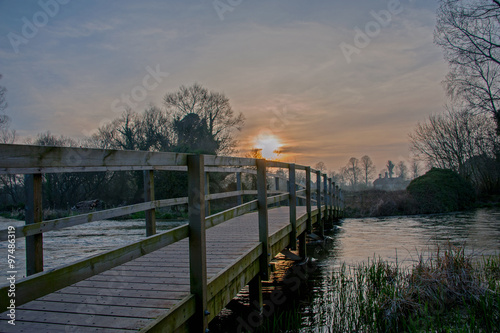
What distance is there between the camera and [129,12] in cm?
964

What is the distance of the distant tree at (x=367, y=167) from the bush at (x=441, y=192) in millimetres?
60429

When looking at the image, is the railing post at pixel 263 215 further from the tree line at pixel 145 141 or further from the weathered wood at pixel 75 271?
the tree line at pixel 145 141

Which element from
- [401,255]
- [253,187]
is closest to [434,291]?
[401,255]

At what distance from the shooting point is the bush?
20.5 metres

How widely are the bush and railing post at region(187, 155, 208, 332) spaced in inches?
783

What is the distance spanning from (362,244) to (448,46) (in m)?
14.3

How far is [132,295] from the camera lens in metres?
2.98

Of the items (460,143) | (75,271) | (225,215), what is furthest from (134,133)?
(75,271)

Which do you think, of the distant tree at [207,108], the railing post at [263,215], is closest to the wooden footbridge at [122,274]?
the railing post at [263,215]

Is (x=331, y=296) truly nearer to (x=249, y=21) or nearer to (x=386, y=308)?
(x=386, y=308)

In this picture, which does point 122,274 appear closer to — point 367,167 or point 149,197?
point 149,197

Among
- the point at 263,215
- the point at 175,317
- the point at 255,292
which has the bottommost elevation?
the point at 255,292

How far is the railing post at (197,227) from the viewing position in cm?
270

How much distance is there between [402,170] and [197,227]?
99.7 metres
